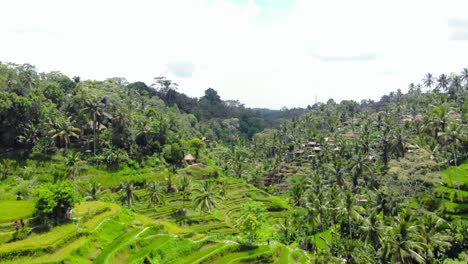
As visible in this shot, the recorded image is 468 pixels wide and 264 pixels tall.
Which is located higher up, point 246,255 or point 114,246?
point 114,246

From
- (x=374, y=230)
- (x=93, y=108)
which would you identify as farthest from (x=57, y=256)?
(x=93, y=108)

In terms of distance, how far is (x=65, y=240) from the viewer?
3775 centimetres

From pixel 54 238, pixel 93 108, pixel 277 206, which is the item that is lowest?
pixel 277 206

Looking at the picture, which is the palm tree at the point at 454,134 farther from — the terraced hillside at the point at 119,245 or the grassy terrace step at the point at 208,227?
the grassy terrace step at the point at 208,227

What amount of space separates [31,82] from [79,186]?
31428 mm

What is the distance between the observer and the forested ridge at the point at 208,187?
1640 inches

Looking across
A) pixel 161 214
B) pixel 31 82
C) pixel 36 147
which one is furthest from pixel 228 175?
pixel 31 82

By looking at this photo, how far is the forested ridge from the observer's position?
41.7 meters

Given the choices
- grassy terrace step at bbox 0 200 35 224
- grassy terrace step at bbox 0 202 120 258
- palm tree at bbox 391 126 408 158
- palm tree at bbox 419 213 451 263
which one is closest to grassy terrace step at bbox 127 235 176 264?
grassy terrace step at bbox 0 202 120 258

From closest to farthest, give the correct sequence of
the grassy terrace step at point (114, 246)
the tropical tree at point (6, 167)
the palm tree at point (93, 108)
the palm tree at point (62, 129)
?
the grassy terrace step at point (114, 246), the tropical tree at point (6, 167), the palm tree at point (62, 129), the palm tree at point (93, 108)

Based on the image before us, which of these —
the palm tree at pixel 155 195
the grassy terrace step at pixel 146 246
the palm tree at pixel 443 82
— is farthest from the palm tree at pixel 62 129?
the palm tree at pixel 443 82

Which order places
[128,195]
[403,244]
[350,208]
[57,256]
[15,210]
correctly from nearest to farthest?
[57,256], [15,210], [403,244], [350,208], [128,195]

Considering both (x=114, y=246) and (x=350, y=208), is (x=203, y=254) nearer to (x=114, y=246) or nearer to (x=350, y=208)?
(x=114, y=246)

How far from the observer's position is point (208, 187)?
58000 millimetres
